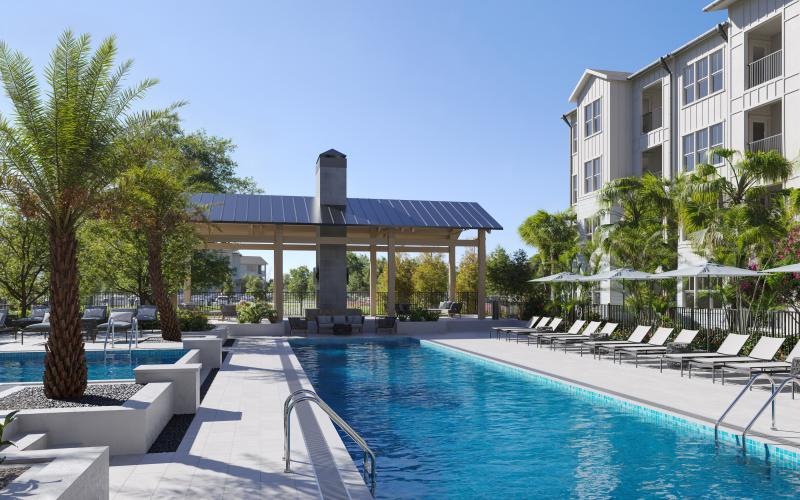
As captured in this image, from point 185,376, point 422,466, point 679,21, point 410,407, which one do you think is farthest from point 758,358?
point 679,21

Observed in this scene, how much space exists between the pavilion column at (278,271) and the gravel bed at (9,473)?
20.6 m

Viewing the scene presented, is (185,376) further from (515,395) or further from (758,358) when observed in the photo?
(758,358)

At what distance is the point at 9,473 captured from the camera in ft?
16.4

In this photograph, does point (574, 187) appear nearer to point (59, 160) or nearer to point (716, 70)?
point (716, 70)

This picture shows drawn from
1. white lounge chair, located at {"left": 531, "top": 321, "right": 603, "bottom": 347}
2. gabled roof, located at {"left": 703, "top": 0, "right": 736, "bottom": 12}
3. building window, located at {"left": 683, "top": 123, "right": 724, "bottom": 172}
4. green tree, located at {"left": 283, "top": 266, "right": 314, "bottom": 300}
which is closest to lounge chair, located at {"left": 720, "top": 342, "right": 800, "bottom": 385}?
white lounge chair, located at {"left": 531, "top": 321, "right": 603, "bottom": 347}

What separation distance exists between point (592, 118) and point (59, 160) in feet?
83.6

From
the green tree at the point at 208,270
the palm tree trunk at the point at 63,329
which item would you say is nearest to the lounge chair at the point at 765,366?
the palm tree trunk at the point at 63,329

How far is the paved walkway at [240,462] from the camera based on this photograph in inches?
246

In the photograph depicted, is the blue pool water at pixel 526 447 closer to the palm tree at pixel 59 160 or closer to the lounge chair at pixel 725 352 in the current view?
the lounge chair at pixel 725 352

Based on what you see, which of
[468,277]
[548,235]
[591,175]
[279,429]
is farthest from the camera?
[468,277]

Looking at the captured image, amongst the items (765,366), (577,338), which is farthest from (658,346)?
(765,366)

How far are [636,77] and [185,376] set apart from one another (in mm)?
24127

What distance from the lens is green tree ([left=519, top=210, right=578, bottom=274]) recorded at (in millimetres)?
29062

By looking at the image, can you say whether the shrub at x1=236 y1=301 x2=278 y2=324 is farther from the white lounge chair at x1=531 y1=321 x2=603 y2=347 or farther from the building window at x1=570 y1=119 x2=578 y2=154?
the building window at x1=570 y1=119 x2=578 y2=154
